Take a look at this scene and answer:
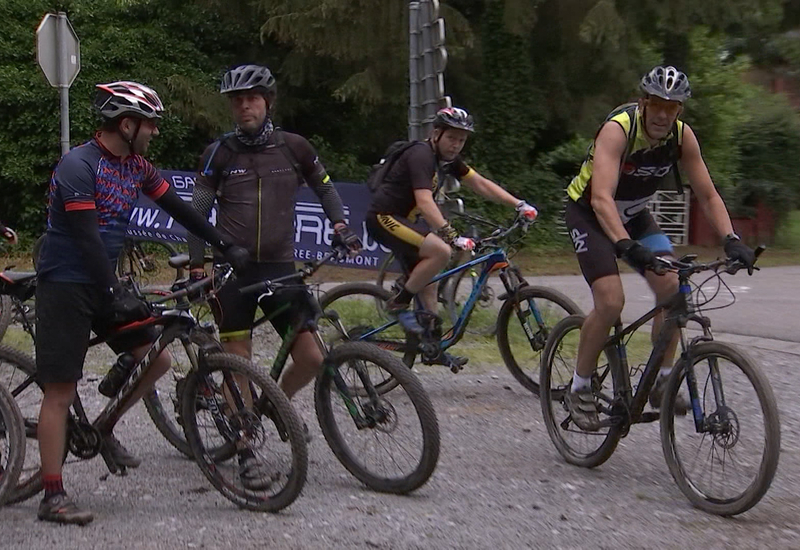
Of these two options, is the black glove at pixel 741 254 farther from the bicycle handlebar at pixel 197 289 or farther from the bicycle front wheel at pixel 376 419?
the bicycle handlebar at pixel 197 289

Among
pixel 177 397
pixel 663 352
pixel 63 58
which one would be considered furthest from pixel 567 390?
pixel 63 58

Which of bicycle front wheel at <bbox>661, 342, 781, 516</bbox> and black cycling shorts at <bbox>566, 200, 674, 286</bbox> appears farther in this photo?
black cycling shorts at <bbox>566, 200, 674, 286</bbox>

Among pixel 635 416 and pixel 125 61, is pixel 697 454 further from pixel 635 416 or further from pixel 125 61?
pixel 125 61

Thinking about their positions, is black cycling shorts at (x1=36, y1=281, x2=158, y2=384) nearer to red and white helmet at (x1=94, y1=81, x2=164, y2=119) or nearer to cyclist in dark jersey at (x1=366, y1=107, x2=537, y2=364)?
red and white helmet at (x1=94, y1=81, x2=164, y2=119)

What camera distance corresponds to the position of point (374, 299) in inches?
295

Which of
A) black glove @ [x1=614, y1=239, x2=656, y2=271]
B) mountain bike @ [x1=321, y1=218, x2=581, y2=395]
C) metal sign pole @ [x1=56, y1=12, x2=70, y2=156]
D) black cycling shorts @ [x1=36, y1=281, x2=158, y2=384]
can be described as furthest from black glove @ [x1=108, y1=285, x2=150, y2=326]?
metal sign pole @ [x1=56, y1=12, x2=70, y2=156]

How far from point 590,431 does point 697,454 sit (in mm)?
664

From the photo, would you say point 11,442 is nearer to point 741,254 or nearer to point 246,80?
point 246,80

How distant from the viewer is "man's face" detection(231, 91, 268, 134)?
17.5 feet

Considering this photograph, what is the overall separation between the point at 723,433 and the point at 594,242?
44.2 inches

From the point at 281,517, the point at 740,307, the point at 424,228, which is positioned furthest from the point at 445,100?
the point at 281,517

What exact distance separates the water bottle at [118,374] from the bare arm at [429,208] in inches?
94.2

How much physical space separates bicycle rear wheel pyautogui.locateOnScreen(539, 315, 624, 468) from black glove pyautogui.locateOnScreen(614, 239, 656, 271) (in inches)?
29.3

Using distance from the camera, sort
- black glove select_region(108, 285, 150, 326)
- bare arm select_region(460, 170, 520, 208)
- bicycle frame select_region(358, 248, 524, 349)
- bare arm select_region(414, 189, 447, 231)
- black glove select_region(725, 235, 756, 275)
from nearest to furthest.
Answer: black glove select_region(108, 285, 150, 326)
black glove select_region(725, 235, 756, 275)
bare arm select_region(414, 189, 447, 231)
bicycle frame select_region(358, 248, 524, 349)
bare arm select_region(460, 170, 520, 208)
